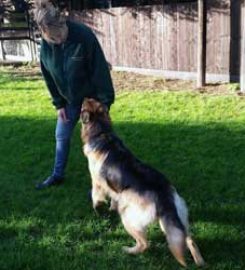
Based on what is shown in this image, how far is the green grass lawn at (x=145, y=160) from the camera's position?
4.03m

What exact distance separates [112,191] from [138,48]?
9.15 m

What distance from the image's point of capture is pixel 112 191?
13.2 ft

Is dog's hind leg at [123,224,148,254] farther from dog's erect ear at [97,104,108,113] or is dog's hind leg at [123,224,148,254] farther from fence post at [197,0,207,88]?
fence post at [197,0,207,88]

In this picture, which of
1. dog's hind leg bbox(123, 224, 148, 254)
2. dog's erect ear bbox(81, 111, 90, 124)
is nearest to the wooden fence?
dog's erect ear bbox(81, 111, 90, 124)

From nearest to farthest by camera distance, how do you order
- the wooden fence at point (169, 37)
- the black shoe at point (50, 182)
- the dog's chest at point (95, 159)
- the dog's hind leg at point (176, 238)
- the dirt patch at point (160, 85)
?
the dog's hind leg at point (176, 238) < the dog's chest at point (95, 159) < the black shoe at point (50, 182) < the dirt patch at point (160, 85) < the wooden fence at point (169, 37)

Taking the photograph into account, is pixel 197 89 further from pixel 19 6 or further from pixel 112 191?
pixel 19 6

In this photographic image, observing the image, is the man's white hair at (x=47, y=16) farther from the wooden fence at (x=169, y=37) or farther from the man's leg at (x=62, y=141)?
the wooden fence at (x=169, y=37)

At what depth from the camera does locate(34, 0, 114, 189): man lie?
4.60 m

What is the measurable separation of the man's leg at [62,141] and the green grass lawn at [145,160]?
154 mm

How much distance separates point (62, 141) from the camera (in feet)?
17.6

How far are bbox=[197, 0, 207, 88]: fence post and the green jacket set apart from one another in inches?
217

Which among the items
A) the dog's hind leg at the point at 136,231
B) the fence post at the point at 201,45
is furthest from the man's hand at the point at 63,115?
the fence post at the point at 201,45

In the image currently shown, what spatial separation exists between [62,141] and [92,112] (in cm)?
109

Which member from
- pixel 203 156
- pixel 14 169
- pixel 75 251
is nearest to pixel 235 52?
pixel 203 156
